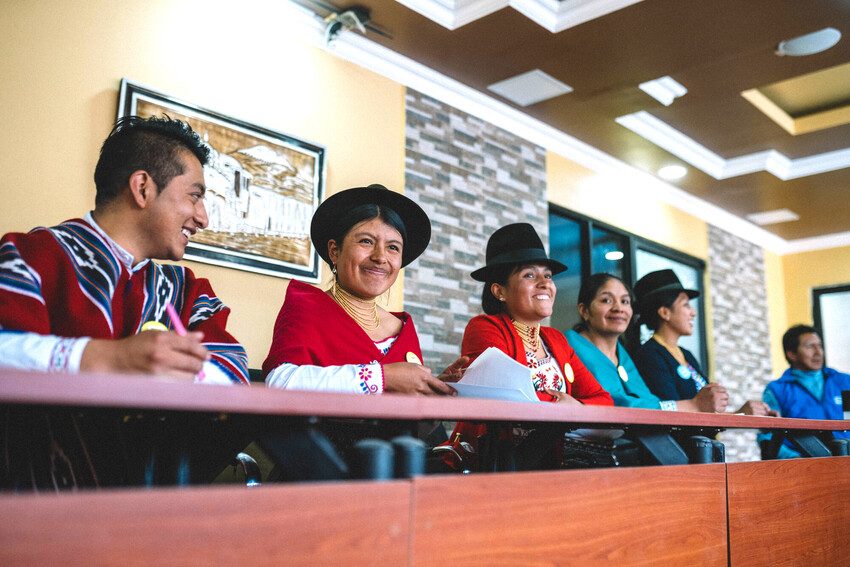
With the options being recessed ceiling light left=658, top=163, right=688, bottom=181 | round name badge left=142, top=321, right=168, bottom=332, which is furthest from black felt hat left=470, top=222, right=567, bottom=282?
recessed ceiling light left=658, top=163, right=688, bottom=181

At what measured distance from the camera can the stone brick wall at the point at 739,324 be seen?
6340 millimetres

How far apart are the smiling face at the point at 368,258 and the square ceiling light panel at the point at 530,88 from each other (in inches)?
81.2

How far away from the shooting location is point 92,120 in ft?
8.57

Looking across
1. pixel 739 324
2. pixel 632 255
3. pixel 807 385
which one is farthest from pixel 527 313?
pixel 739 324

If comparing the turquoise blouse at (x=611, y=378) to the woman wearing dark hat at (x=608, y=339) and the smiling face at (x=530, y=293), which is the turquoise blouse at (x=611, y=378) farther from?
A: the smiling face at (x=530, y=293)

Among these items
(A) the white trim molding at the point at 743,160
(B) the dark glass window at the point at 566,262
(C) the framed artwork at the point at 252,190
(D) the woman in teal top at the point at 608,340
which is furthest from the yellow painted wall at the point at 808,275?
(C) the framed artwork at the point at 252,190

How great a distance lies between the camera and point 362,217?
7.16 ft

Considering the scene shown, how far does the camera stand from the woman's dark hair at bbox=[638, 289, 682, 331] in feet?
12.0

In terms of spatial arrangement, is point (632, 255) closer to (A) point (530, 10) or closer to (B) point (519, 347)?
(A) point (530, 10)

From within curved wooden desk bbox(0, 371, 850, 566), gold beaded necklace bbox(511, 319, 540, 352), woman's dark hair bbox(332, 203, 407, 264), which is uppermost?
woman's dark hair bbox(332, 203, 407, 264)

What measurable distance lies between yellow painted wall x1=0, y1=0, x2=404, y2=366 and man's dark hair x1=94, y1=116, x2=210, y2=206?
3.18 feet

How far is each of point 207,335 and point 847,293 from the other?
708 cm

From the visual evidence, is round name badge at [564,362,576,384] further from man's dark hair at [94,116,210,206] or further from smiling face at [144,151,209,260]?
man's dark hair at [94,116,210,206]

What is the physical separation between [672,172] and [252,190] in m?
3.55
